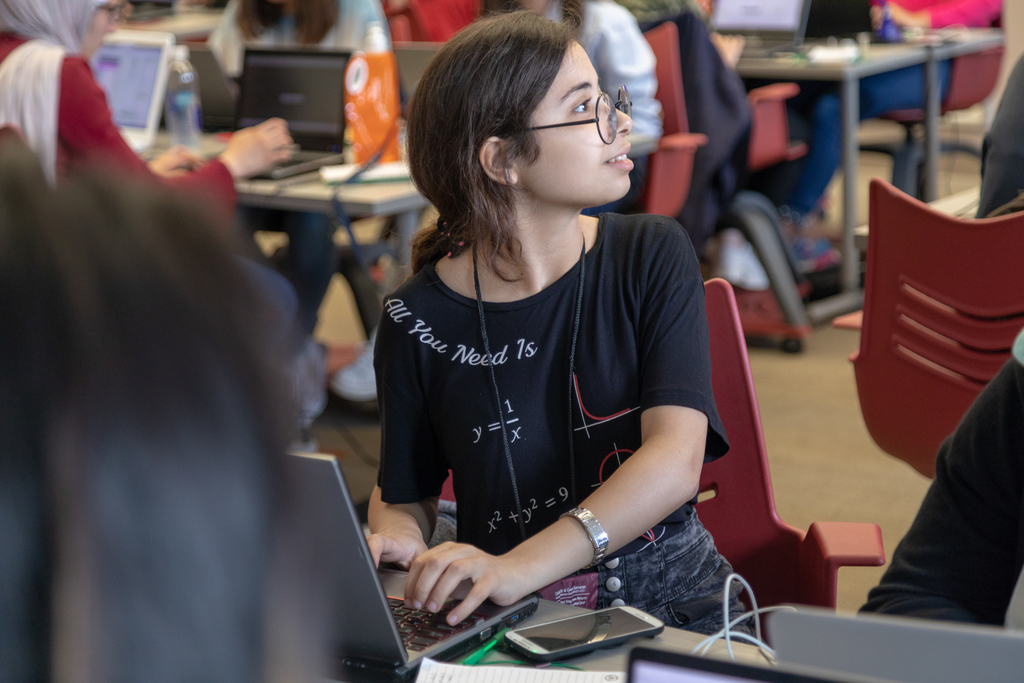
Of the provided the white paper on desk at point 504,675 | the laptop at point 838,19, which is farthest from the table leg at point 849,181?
the white paper on desk at point 504,675

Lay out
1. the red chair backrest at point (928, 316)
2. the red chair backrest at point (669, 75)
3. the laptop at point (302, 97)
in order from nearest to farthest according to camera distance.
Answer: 1. the red chair backrest at point (928, 316)
2. the laptop at point (302, 97)
3. the red chair backrest at point (669, 75)

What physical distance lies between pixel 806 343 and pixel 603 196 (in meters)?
2.66

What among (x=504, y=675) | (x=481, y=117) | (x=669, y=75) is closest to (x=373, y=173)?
(x=669, y=75)

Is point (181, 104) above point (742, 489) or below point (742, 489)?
above

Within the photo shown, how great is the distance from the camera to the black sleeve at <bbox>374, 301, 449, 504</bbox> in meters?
1.32

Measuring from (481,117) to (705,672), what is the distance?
2.98ft

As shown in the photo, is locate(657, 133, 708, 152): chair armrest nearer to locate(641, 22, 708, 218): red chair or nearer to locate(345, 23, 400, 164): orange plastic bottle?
locate(641, 22, 708, 218): red chair

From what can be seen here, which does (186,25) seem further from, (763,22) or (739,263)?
(739,263)

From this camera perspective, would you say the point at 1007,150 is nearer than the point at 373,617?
No

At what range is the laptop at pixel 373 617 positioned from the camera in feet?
2.72

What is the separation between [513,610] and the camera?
1024 mm

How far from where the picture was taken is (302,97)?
118 inches

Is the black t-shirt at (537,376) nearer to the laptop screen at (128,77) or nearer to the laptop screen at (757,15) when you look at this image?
the laptop screen at (128,77)

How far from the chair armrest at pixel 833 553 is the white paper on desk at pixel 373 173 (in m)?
1.71
